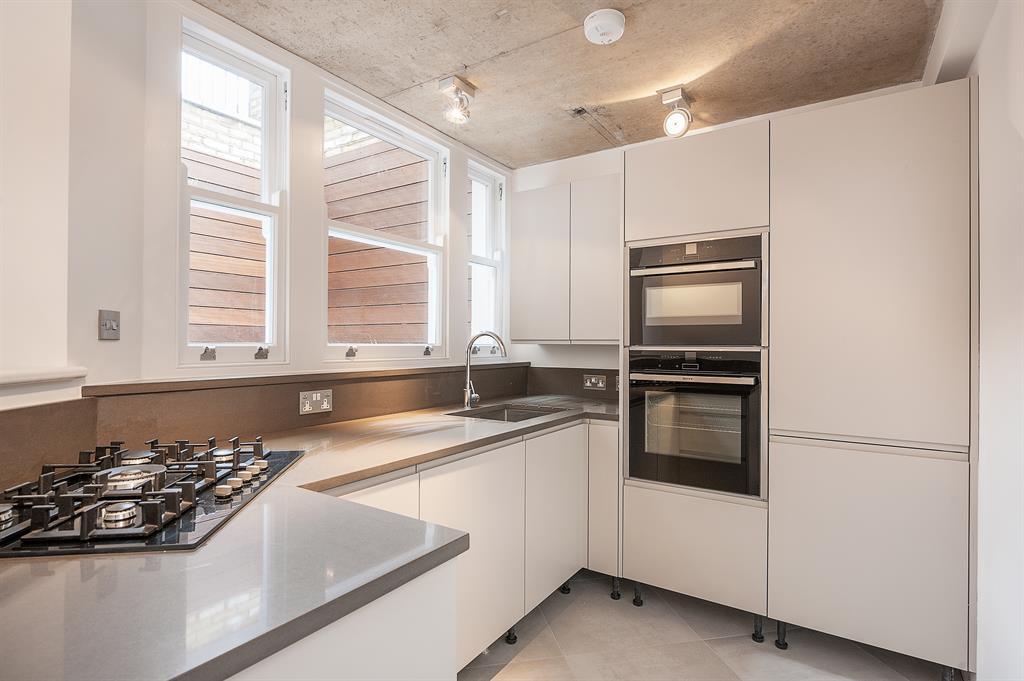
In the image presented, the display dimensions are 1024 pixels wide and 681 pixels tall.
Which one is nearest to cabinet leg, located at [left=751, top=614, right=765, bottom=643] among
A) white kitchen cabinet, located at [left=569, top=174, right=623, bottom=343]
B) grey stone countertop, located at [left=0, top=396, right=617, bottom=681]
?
white kitchen cabinet, located at [left=569, top=174, right=623, bottom=343]

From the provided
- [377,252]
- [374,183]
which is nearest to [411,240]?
[377,252]

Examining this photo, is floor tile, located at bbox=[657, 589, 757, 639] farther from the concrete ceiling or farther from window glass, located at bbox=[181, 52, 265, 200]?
window glass, located at bbox=[181, 52, 265, 200]

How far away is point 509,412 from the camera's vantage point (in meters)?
2.98

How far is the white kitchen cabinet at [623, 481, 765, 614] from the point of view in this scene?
2.15 meters

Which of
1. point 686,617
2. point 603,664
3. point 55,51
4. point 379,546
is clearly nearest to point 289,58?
point 55,51

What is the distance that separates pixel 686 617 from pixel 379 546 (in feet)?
6.70

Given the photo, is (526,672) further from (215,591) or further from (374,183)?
(374,183)

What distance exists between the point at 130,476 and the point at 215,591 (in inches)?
21.9

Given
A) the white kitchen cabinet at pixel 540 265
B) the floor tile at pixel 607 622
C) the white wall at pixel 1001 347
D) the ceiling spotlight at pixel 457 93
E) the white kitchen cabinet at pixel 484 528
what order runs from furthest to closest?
the white kitchen cabinet at pixel 540 265 → the ceiling spotlight at pixel 457 93 → the floor tile at pixel 607 622 → the white kitchen cabinet at pixel 484 528 → the white wall at pixel 1001 347

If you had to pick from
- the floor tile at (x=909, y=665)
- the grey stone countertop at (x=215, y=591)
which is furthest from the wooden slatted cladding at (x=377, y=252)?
the floor tile at (x=909, y=665)

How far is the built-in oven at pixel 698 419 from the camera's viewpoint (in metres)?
2.18

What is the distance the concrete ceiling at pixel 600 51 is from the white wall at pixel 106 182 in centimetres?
40

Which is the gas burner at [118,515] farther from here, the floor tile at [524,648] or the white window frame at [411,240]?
the floor tile at [524,648]

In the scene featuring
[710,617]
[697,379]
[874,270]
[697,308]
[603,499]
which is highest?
[874,270]
